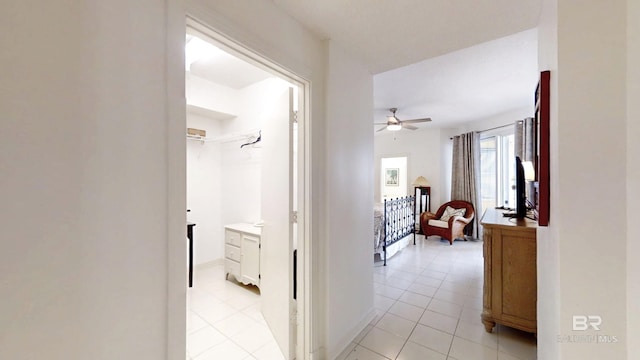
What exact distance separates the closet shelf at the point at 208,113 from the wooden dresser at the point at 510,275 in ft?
11.5

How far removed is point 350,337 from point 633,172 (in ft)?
A: 6.77

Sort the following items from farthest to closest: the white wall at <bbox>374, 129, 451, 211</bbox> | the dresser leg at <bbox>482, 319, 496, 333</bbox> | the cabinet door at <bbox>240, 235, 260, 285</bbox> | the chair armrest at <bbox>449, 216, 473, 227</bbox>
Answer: the white wall at <bbox>374, 129, 451, 211</bbox> < the chair armrest at <bbox>449, 216, 473, 227</bbox> < the cabinet door at <bbox>240, 235, 260, 285</bbox> < the dresser leg at <bbox>482, 319, 496, 333</bbox>

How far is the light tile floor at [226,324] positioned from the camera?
1.98 meters

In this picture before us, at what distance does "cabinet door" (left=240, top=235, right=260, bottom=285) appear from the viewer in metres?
2.89

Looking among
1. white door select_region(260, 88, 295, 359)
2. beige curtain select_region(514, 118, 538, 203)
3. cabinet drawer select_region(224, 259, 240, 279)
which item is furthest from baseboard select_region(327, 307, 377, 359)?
beige curtain select_region(514, 118, 538, 203)

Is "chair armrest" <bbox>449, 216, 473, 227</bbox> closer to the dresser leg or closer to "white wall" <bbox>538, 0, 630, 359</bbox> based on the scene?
the dresser leg

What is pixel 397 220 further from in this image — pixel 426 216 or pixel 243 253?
pixel 243 253

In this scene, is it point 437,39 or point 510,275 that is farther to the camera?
point 510,275

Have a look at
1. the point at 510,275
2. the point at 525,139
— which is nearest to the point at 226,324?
the point at 510,275

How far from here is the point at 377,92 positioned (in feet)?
12.3

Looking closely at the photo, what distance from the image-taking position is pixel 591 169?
0.96 metres

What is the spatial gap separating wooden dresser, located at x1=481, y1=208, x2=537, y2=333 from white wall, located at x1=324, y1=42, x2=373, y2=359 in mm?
1055

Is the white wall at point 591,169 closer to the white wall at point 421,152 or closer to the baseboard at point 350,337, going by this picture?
the baseboard at point 350,337

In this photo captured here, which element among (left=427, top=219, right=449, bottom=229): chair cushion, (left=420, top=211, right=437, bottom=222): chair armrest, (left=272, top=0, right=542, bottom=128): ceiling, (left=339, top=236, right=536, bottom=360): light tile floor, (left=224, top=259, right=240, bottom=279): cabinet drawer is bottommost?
(left=339, top=236, right=536, bottom=360): light tile floor
